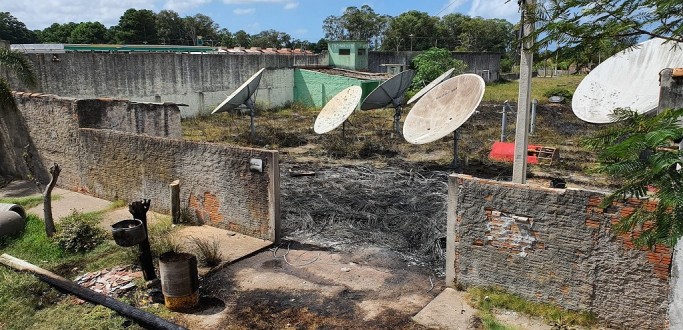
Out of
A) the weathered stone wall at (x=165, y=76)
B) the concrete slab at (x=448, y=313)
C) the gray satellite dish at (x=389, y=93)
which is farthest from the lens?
the weathered stone wall at (x=165, y=76)

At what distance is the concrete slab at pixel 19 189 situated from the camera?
44.0 ft

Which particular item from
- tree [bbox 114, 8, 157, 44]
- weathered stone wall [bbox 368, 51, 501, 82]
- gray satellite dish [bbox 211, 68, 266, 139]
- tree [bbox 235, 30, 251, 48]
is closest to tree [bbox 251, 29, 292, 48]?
tree [bbox 235, 30, 251, 48]

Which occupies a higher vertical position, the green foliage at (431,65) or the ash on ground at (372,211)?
the green foliage at (431,65)

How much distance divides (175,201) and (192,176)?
0.68 meters

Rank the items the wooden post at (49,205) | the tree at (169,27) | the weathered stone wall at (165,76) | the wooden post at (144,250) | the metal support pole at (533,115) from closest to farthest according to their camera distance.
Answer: the wooden post at (144,250) → the wooden post at (49,205) → the metal support pole at (533,115) → the weathered stone wall at (165,76) → the tree at (169,27)

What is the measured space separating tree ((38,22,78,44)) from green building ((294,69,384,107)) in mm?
47227

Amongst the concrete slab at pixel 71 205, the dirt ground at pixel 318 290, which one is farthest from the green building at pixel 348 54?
the dirt ground at pixel 318 290

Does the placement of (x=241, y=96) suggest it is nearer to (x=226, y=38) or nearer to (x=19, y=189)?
(x=19, y=189)

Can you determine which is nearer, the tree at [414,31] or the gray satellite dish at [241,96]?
the gray satellite dish at [241,96]

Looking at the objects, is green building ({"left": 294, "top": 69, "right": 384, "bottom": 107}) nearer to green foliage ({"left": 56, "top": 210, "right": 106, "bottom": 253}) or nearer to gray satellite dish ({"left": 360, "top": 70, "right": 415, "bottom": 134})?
gray satellite dish ({"left": 360, "top": 70, "right": 415, "bottom": 134})

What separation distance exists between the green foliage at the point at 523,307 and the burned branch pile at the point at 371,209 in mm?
1547

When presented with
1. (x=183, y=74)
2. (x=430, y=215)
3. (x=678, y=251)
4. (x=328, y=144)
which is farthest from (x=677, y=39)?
(x=183, y=74)

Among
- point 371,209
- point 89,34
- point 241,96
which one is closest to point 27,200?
point 241,96

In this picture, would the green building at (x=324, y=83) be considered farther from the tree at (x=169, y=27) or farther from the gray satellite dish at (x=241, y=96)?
the tree at (x=169, y=27)
